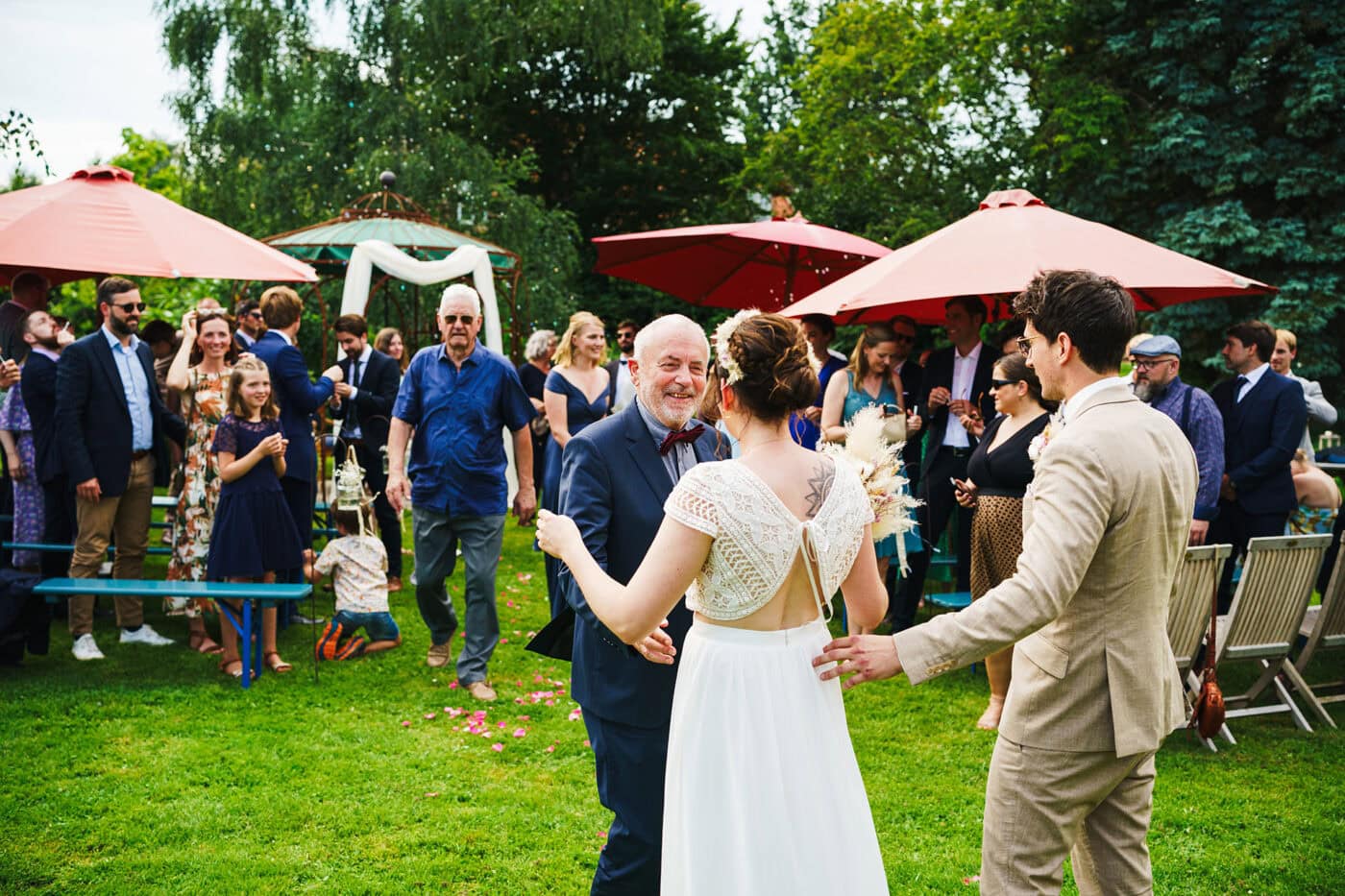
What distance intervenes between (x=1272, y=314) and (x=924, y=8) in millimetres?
10878

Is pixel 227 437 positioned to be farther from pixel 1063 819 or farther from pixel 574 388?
pixel 1063 819

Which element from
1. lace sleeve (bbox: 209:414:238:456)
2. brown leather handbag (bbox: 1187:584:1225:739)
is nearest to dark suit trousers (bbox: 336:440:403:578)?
lace sleeve (bbox: 209:414:238:456)

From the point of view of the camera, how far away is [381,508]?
912cm

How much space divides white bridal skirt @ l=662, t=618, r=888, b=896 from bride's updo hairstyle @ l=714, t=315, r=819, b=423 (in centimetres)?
54

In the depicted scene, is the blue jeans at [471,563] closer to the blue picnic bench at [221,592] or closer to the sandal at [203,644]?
the blue picnic bench at [221,592]

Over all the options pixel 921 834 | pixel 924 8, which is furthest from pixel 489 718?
pixel 924 8

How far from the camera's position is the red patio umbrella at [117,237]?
6422mm

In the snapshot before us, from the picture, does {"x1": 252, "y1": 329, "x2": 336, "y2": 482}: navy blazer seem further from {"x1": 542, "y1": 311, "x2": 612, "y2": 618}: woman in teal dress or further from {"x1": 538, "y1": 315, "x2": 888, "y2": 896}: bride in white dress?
{"x1": 538, "y1": 315, "x2": 888, "y2": 896}: bride in white dress

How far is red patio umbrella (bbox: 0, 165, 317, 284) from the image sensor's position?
21.1 ft

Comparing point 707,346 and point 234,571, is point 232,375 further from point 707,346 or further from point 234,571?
point 707,346

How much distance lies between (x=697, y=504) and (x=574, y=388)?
4959 millimetres

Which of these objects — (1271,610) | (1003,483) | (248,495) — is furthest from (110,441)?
(1271,610)

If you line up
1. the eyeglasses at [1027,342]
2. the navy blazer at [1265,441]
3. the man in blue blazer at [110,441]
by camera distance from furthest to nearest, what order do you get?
the navy blazer at [1265,441], the man in blue blazer at [110,441], the eyeglasses at [1027,342]

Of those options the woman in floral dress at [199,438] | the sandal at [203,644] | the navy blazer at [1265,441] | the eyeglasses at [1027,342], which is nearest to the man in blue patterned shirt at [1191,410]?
the navy blazer at [1265,441]
